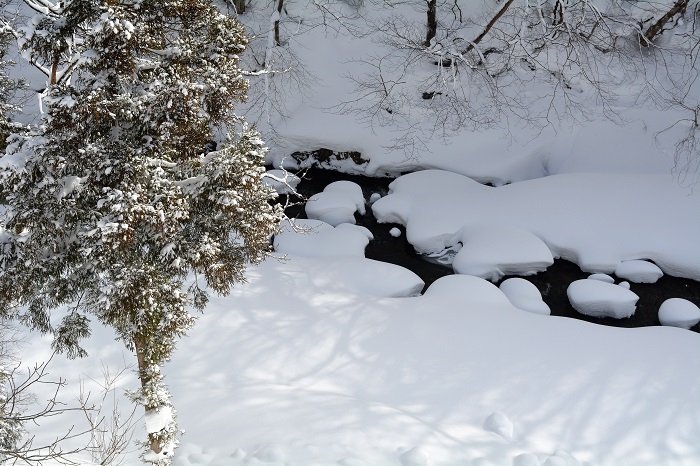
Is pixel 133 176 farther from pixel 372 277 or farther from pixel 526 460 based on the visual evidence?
pixel 372 277

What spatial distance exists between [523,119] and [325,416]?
1002 cm

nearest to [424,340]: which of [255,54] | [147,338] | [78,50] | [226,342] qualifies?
[226,342]

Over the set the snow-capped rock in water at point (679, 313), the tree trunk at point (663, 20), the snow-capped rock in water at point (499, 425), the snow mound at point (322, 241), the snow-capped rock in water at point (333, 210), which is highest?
the tree trunk at point (663, 20)

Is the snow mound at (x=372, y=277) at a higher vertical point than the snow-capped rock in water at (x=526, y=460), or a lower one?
higher

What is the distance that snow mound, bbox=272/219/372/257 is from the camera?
11.1 meters

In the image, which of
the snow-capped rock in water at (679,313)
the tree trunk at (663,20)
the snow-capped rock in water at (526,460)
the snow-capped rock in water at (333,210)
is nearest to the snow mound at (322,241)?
the snow-capped rock in water at (333,210)

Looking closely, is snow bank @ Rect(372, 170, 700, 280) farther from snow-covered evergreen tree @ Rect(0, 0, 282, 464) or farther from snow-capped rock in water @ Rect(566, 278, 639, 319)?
snow-covered evergreen tree @ Rect(0, 0, 282, 464)

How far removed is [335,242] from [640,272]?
242 inches

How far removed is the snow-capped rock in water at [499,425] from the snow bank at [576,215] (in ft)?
16.6

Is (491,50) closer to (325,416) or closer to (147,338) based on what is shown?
(325,416)

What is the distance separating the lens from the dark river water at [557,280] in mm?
10203

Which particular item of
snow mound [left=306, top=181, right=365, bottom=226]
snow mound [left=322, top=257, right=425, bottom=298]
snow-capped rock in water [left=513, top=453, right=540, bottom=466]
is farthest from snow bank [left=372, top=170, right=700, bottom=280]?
snow-capped rock in water [left=513, top=453, right=540, bottom=466]

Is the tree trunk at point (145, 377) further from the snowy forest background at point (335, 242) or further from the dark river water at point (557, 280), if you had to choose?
the dark river water at point (557, 280)

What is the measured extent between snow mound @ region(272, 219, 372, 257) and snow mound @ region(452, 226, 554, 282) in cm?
211
